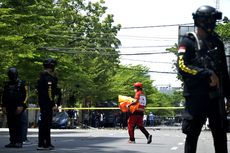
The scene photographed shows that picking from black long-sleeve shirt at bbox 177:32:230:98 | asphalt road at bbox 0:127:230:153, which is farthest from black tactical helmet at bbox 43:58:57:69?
black long-sleeve shirt at bbox 177:32:230:98

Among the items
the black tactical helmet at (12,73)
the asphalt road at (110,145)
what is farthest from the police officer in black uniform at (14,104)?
the asphalt road at (110,145)

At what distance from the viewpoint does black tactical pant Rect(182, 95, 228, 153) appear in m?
5.60

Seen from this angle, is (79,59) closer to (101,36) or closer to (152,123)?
(101,36)

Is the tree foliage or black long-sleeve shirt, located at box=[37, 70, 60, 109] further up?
the tree foliage

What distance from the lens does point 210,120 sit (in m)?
5.66

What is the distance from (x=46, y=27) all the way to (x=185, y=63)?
26.2 metres

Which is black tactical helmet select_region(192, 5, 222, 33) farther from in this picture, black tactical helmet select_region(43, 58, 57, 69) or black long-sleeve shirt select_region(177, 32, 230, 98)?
black tactical helmet select_region(43, 58, 57, 69)

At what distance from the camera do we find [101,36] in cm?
5184

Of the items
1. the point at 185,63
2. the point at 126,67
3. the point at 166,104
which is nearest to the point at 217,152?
the point at 185,63

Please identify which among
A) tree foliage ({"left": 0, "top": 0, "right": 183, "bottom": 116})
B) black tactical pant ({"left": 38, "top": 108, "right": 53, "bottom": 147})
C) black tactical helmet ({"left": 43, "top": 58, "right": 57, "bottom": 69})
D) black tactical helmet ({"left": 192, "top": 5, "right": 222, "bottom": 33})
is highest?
tree foliage ({"left": 0, "top": 0, "right": 183, "bottom": 116})

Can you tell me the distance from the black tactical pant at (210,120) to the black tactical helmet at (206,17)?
2.30 ft

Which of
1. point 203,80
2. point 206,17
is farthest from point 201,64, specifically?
point 206,17

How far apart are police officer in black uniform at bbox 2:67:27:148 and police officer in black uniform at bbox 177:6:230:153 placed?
655 centimetres

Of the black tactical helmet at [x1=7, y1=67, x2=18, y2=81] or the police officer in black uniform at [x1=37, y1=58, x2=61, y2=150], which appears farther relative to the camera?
the black tactical helmet at [x1=7, y1=67, x2=18, y2=81]
